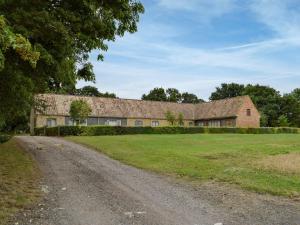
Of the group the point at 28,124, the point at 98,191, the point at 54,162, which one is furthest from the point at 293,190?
the point at 28,124

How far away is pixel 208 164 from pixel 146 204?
A: 8.90 meters

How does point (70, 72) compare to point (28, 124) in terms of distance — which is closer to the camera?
point (70, 72)

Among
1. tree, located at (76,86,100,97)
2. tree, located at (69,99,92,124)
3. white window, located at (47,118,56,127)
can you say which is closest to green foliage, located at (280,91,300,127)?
tree, located at (76,86,100,97)

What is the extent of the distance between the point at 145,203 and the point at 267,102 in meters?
83.6

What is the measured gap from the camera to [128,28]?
15133 mm

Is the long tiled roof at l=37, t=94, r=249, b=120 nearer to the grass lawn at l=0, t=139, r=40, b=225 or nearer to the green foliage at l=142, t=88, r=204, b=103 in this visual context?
the green foliage at l=142, t=88, r=204, b=103

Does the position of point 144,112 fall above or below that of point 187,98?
below

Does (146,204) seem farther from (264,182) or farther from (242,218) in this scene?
(264,182)

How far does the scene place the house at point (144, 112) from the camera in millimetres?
61750

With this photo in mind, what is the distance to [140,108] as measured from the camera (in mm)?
68875

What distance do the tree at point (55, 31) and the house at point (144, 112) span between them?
46935 mm

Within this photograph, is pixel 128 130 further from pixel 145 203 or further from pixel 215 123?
pixel 145 203

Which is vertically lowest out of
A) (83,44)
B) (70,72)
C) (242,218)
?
(242,218)

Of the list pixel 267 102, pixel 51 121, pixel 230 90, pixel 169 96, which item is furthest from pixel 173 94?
pixel 51 121
